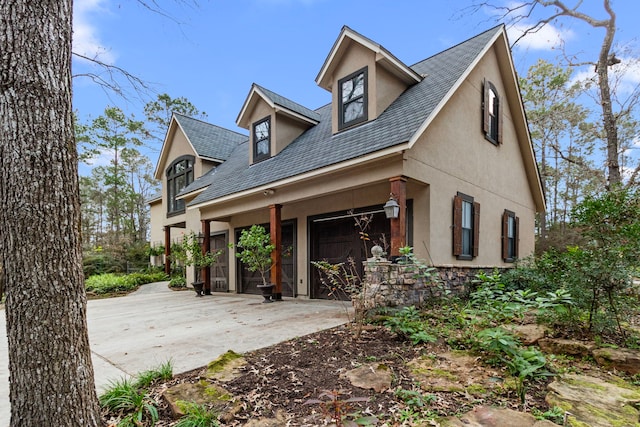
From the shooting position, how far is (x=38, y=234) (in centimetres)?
195

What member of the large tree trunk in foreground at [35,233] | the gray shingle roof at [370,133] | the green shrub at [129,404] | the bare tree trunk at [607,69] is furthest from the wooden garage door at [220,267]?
the bare tree trunk at [607,69]

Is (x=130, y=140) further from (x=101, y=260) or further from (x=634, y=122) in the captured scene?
(x=634, y=122)

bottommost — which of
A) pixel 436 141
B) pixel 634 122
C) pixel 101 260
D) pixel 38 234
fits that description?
pixel 101 260

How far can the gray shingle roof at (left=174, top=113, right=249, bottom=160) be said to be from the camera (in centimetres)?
1368

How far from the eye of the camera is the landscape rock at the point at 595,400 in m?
2.21

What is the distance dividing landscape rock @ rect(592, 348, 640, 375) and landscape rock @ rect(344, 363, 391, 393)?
2159 millimetres

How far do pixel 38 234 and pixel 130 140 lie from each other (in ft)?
77.8

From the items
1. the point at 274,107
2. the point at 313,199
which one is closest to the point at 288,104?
the point at 274,107

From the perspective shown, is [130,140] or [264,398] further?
[130,140]

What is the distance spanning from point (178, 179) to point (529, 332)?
1406cm

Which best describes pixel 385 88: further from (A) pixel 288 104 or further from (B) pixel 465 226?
(B) pixel 465 226

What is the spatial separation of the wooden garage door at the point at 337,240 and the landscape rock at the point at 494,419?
207 inches

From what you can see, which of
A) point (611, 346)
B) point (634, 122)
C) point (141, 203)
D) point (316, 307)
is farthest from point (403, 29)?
point (141, 203)

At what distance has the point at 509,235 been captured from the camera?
376 inches
